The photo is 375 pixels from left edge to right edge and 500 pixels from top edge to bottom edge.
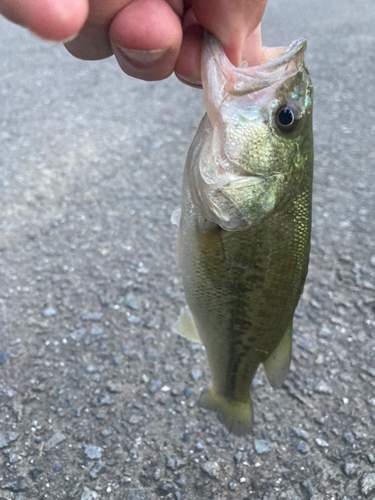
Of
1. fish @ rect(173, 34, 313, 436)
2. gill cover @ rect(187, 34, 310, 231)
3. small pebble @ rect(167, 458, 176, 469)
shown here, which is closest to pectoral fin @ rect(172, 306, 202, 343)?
fish @ rect(173, 34, 313, 436)

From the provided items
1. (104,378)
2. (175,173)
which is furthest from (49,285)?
(175,173)

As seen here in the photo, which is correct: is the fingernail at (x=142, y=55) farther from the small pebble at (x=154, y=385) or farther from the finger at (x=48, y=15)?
the small pebble at (x=154, y=385)

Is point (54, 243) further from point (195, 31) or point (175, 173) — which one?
point (195, 31)

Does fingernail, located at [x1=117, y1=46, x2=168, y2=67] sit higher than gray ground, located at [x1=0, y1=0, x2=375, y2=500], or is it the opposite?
fingernail, located at [x1=117, y1=46, x2=168, y2=67]

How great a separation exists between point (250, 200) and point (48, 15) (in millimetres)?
615

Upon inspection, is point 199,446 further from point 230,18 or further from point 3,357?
point 230,18

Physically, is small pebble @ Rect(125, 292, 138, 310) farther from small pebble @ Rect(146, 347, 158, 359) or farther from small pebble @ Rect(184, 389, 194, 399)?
small pebble @ Rect(184, 389, 194, 399)

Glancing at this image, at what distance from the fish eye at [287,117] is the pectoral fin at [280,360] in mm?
574

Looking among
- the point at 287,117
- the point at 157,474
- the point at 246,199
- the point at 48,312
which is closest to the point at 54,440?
the point at 157,474

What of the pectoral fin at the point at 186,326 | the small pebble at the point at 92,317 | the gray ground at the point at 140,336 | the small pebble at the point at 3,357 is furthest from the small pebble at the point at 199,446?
the small pebble at the point at 3,357

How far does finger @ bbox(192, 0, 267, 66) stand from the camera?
93 centimetres

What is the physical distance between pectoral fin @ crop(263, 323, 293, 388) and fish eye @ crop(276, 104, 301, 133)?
0.57 meters

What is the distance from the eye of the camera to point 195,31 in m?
1.06

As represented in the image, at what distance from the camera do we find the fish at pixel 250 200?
1029mm
